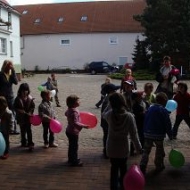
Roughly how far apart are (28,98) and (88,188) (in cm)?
299

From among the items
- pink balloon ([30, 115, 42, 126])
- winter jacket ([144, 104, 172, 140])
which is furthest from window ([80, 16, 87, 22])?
winter jacket ([144, 104, 172, 140])

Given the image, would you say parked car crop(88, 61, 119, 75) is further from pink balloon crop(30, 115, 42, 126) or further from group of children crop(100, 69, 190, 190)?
pink balloon crop(30, 115, 42, 126)

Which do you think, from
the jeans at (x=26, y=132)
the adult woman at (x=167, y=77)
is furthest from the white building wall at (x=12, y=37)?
the jeans at (x=26, y=132)

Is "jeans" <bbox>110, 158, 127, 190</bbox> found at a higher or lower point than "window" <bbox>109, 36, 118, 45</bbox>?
lower

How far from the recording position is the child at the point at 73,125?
21.8 ft

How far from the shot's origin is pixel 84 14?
57312 mm

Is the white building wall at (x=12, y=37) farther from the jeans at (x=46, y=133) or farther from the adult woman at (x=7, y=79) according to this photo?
the jeans at (x=46, y=133)

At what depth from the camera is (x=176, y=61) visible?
3600 cm

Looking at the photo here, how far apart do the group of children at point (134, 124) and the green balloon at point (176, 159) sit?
0.16 m

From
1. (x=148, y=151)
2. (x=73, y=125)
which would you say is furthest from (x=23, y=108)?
(x=148, y=151)

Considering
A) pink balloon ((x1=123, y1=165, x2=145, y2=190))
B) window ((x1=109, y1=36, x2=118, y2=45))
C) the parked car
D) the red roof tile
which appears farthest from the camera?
the red roof tile

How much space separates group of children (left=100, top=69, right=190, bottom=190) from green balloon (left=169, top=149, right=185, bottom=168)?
0.52 feet

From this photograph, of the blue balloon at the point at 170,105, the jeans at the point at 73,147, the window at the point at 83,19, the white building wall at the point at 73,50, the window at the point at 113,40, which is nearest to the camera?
the jeans at the point at 73,147

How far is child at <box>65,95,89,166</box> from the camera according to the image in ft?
21.8
